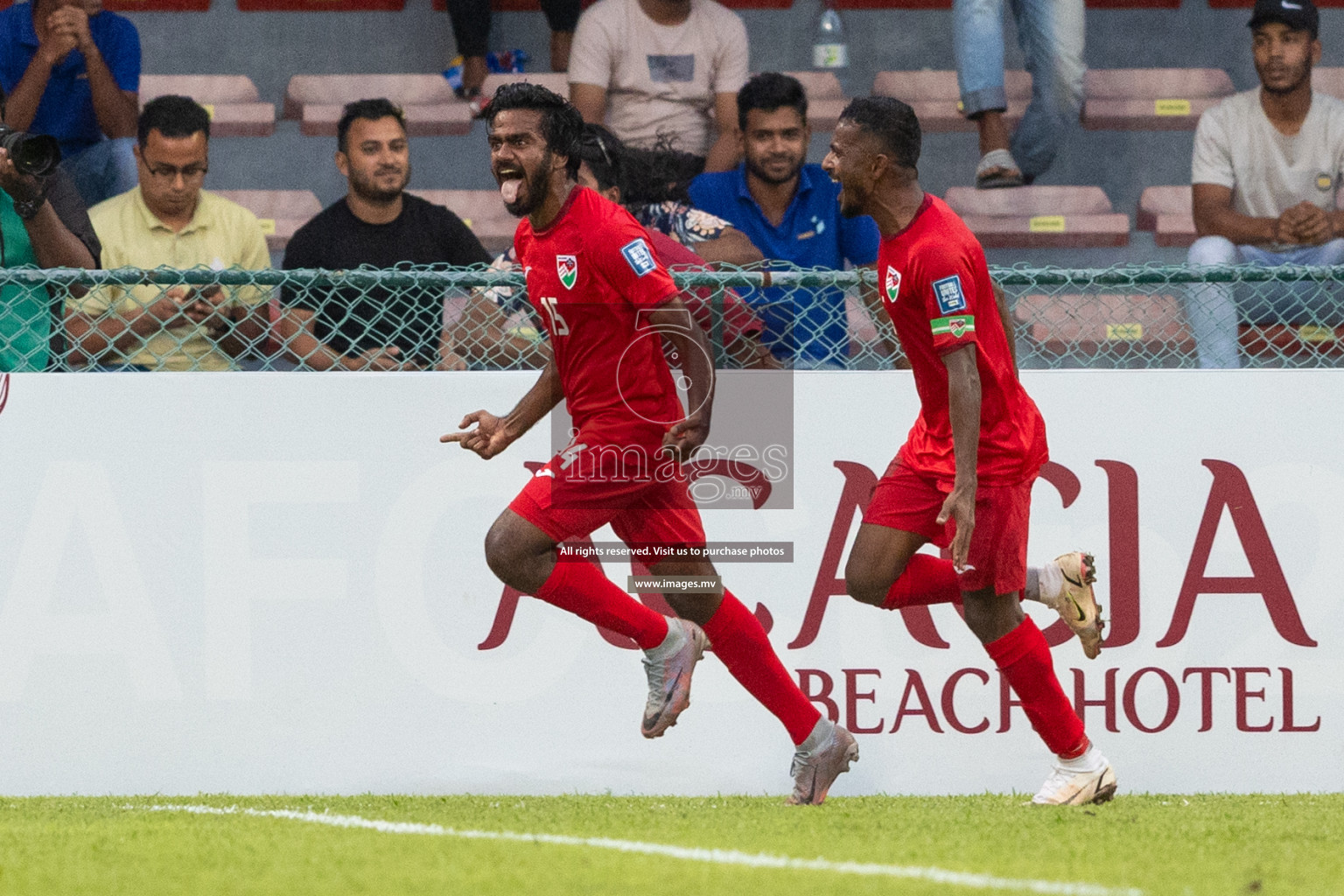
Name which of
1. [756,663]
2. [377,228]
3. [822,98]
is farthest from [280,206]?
[756,663]

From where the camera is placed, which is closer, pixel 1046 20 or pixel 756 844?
pixel 756 844

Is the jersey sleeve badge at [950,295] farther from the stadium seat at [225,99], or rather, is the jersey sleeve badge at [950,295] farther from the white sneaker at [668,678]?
the stadium seat at [225,99]

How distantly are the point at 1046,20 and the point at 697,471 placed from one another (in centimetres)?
376

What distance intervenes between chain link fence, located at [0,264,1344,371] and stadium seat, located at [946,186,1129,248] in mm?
2282

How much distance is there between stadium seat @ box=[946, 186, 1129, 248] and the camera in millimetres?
7164

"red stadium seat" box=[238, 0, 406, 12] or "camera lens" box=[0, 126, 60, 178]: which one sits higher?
"red stadium seat" box=[238, 0, 406, 12]

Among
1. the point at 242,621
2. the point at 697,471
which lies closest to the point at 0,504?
the point at 242,621

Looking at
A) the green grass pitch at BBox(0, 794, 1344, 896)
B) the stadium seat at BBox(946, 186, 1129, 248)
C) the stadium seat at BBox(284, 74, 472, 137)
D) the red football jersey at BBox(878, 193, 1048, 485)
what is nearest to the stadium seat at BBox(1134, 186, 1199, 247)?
the stadium seat at BBox(946, 186, 1129, 248)

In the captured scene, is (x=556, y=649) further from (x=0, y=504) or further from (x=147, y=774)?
(x=0, y=504)

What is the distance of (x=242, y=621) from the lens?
4367mm

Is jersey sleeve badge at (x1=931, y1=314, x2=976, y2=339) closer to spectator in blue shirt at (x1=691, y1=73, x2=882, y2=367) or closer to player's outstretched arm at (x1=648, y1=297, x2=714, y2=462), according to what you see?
player's outstretched arm at (x1=648, y1=297, x2=714, y2=462)

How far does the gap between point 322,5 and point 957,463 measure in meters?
6.03

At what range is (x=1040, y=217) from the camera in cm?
722

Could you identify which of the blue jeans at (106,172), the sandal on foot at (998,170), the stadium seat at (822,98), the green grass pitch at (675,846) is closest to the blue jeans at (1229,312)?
the green grass pitch at (675,846)
